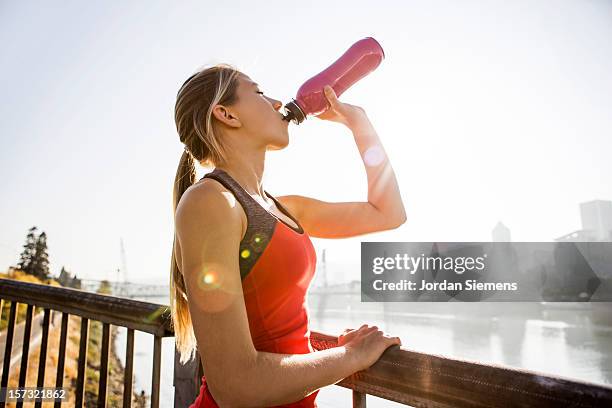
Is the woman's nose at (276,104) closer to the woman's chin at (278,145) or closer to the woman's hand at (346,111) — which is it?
the woman's chin at (278,145)

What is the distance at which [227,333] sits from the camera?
79 cm

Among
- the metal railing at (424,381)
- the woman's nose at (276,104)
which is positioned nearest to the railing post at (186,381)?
the metal railing at (424,381)

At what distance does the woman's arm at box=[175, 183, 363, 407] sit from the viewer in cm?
79

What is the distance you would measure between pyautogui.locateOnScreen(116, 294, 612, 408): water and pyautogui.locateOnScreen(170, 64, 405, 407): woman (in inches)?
587

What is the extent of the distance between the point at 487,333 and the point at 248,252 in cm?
4671

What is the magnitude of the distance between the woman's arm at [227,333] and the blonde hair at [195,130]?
1.36ft

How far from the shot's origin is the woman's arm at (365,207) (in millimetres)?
1471

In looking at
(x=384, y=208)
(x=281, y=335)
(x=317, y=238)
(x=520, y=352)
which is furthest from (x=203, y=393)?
(x=520, y=352)

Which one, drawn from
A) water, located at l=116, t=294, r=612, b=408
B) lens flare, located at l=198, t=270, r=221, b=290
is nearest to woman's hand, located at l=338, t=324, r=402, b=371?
lens flare, located at l=198, t=270, r=221, b=290

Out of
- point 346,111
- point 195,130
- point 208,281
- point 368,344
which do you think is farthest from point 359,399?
point 346,111

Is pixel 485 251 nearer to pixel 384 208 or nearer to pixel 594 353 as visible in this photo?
pixel 594 353

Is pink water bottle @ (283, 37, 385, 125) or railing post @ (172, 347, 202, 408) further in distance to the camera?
pink water bottle @ (283, 37, 385, 125)

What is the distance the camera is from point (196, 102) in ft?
4.24

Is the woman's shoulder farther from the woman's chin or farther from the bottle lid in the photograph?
the bottle lid
